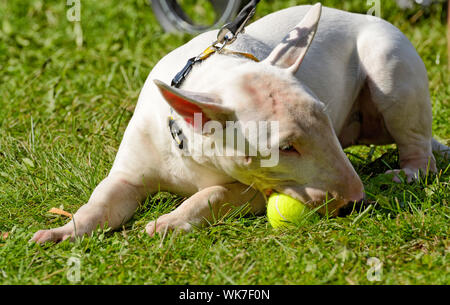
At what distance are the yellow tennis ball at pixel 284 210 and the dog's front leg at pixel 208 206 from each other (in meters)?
0.16

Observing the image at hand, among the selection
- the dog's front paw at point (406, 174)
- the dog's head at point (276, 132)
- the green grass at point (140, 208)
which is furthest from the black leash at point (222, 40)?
the dog's front paw at point (406, 174)

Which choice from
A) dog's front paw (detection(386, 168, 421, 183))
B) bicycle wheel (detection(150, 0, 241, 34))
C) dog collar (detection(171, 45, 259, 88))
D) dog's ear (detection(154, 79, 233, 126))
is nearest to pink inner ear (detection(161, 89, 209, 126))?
dog's ear (detection(154, 79, 233, 126))

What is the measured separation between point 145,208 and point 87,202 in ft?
0.94

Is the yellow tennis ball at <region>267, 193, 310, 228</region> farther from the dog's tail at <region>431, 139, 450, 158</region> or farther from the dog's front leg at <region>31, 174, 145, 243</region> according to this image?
the dog's tail at <region>431, 139, 450, 158</region>

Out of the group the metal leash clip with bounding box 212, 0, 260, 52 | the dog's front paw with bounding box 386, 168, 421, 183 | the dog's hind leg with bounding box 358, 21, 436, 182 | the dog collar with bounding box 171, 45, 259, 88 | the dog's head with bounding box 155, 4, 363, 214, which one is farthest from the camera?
the dog's hind leg with bounding box 358, 21, 436, 182

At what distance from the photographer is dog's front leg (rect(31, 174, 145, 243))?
284 cm

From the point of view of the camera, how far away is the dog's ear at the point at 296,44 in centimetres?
299

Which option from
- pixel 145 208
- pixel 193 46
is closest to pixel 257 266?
pixel 145 208

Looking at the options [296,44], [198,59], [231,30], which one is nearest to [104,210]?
[198,59]

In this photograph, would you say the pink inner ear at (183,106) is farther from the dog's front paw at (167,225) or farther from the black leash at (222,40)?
the dog's front paw at (167,225)

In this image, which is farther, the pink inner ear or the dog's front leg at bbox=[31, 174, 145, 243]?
the dog's front leg at bbox=[31, 174, 145, 243]

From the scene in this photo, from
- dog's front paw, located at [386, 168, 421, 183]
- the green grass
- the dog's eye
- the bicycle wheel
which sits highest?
the dog's eye

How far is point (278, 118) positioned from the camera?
2.63 m

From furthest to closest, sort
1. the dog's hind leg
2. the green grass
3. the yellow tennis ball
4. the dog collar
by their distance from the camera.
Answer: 1. the dog's hind leg
2. the dog collar
3. the yellow tennis ball
4. the green grass
